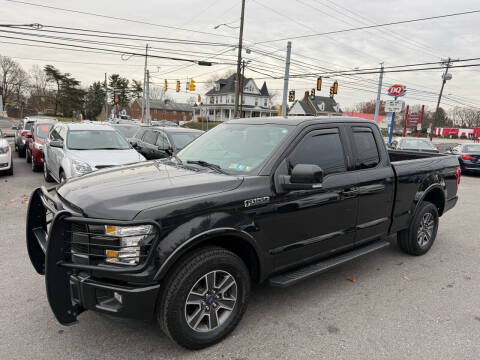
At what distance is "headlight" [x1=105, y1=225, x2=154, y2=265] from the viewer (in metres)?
2.32

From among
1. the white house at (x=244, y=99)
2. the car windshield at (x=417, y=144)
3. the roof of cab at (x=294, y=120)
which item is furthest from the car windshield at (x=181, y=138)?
the white house at (x=244, y=99)

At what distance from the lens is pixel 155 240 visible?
92.6 inches

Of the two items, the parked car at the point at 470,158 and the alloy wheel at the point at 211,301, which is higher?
the parked car at the point at 470,158

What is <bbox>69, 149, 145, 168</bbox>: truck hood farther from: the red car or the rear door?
the rear door

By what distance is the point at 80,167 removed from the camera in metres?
7.05

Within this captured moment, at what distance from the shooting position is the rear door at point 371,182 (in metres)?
3.83

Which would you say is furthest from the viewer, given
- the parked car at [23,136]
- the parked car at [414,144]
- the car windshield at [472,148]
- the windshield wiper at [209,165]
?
the parked car at [414,144]

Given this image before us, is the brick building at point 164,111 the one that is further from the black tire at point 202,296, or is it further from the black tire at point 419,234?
the black tire at point 202,296

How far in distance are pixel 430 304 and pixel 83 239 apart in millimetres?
3488

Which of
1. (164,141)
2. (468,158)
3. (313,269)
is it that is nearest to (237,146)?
(313,269)

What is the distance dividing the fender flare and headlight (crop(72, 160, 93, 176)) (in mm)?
5238

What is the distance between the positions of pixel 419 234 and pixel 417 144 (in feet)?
42.5

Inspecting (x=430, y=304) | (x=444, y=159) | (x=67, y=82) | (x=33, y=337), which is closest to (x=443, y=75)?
(x=444, y=159)

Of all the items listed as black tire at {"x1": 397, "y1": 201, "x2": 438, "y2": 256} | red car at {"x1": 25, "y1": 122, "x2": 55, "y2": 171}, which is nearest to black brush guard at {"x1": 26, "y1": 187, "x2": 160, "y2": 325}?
black tire at {"x1": 397, "y1": 201, "x2": 438, "y2": 256}
